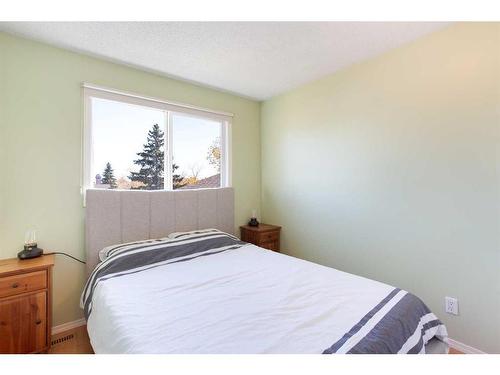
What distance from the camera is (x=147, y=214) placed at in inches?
92.5

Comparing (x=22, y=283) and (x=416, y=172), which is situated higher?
(x=416, y=172)

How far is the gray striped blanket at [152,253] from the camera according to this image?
1.75m

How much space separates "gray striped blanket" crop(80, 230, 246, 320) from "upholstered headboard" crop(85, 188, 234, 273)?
0.55 ft

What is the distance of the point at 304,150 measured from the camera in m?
2.86

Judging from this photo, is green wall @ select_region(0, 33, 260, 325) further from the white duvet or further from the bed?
the white duvet

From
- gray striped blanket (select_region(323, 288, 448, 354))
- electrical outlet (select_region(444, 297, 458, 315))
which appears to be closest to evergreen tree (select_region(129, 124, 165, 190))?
gray striped blanket (select_region(323, 288, 448, 354))

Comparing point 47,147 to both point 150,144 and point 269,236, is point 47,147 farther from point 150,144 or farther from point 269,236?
point 269,236

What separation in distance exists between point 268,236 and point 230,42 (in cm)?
210

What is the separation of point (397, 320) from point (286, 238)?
6.48 feet

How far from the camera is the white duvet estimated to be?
99 cm

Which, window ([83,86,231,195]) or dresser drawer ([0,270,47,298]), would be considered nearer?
dresser drawer ([0,270,47,298])

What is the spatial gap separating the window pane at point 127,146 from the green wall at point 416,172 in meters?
1.65

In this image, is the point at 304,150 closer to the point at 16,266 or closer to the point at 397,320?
the point at 397,320

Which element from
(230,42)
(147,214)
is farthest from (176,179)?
(230,42)
